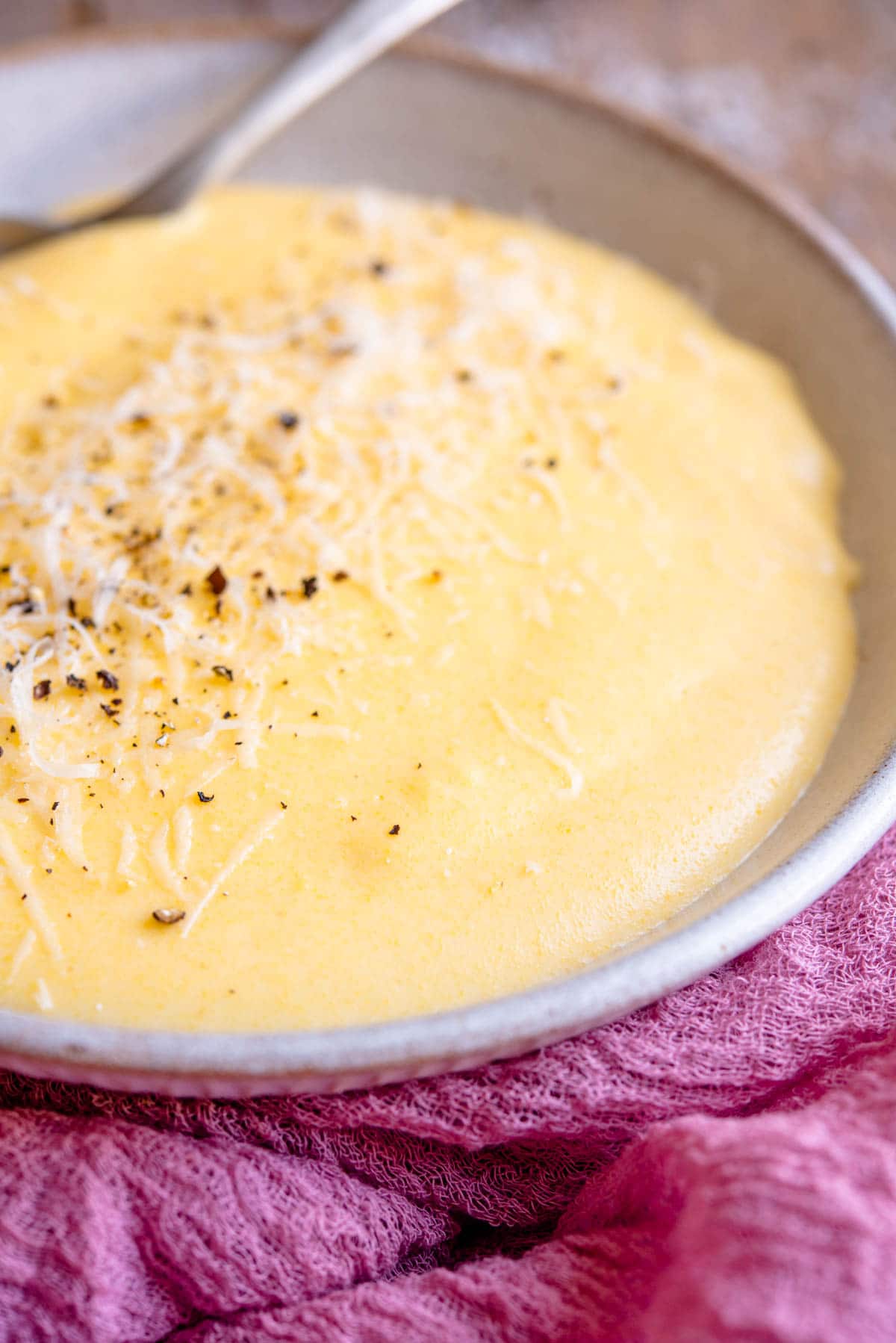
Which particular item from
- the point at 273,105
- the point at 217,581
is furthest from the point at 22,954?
the point at 273,105

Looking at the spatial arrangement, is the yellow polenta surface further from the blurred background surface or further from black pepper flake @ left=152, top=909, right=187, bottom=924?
the blurred background surface

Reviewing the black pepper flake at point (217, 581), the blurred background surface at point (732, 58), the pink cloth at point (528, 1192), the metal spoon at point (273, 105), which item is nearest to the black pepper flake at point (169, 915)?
the pink cloth at point (528, 1192)

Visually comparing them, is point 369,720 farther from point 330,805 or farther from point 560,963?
point 560,963

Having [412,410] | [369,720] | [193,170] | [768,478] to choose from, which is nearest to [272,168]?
[193,170]

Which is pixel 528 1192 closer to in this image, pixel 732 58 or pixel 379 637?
pixel 379 637

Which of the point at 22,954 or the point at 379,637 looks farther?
the point at 379,637

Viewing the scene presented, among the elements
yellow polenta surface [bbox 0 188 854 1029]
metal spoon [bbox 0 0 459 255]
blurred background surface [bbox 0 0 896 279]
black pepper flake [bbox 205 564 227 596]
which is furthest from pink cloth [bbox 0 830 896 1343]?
blurred background surface [bbox 0 0 896 279]

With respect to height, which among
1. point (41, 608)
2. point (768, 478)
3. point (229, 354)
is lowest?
point (41, 608)

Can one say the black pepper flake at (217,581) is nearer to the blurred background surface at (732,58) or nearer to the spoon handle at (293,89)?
the spoon handle at (293,89)
